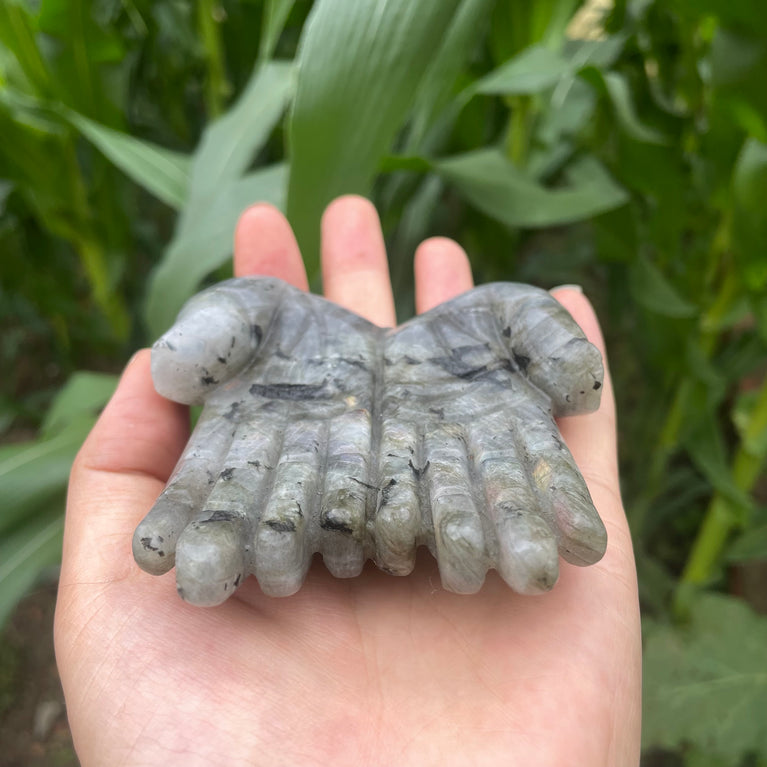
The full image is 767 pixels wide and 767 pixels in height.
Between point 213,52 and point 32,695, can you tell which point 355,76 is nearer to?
point 213,52

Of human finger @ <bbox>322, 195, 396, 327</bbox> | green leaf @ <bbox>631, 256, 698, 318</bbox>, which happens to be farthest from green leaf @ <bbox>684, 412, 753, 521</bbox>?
human finger @ <bbox>322, 195, 396, 327</bbox>

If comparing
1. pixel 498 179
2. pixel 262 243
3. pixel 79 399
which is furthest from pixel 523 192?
pixel 79 399

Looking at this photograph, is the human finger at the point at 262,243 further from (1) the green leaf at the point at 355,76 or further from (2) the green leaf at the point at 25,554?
(2) the green leaf at the point at 25,554

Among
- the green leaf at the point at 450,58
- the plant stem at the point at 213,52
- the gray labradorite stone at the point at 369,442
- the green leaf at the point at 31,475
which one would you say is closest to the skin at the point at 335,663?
the gray labradorite stone at the point at 369,442

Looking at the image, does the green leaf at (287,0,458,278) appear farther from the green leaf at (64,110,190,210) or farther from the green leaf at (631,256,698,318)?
the green leaf at (631,256,698,318)

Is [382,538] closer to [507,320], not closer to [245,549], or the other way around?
[245,549]

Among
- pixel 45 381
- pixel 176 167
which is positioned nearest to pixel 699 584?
pixel 176 167

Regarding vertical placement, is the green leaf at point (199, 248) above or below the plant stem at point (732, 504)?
above
